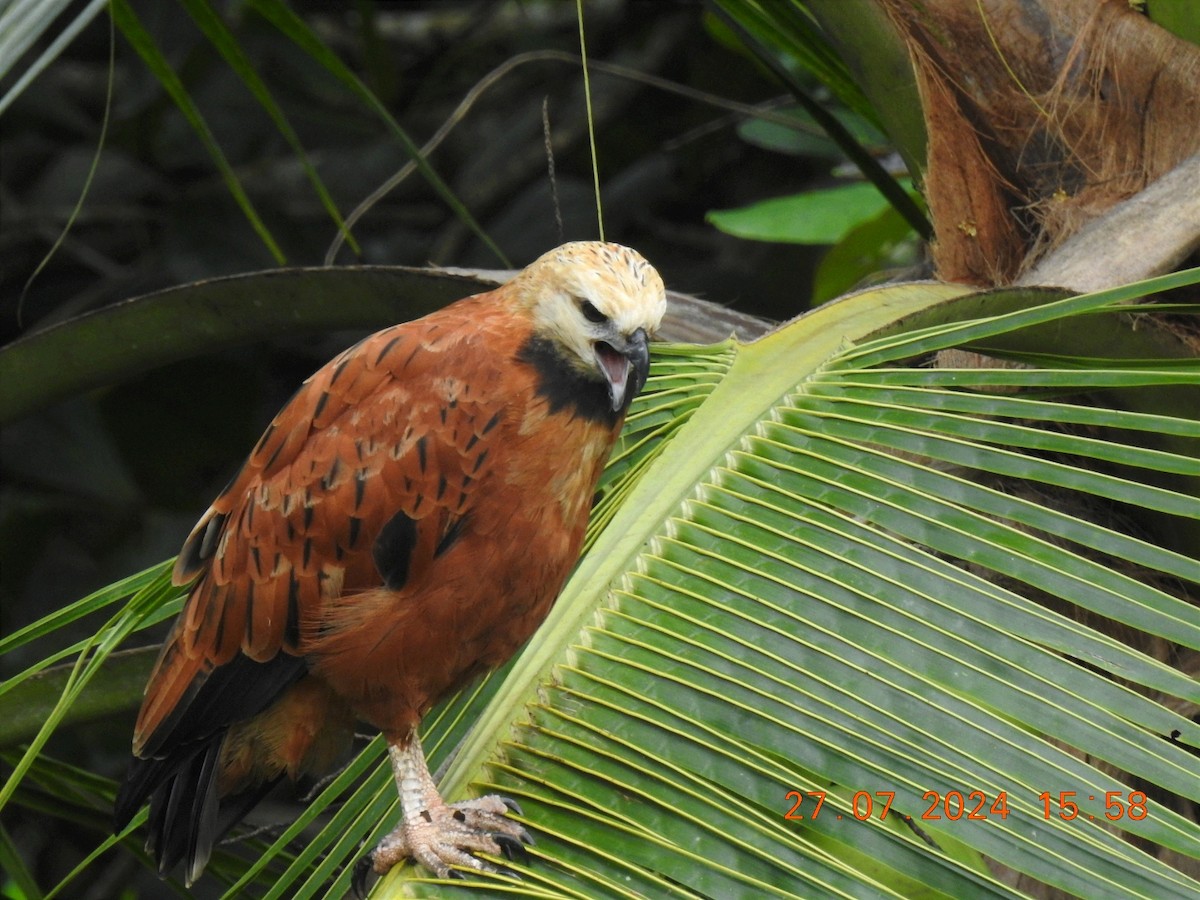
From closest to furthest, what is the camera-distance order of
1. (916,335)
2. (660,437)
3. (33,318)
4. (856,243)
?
(916,335) → (660,437) → (856,243) → (33,318)

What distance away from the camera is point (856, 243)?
4.13m

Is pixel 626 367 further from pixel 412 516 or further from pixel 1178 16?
pixel 1178 16

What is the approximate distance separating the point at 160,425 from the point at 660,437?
3608 millimetres

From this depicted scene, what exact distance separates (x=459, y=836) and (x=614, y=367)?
→ 79 cm

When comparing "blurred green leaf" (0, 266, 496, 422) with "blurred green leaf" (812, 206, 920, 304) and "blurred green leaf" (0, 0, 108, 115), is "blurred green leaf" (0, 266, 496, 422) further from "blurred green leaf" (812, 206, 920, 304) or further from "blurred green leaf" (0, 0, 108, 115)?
"blurred green leaf" (812, 206, 920, 304)

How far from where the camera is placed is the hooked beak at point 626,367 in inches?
78.0

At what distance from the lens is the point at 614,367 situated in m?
2.02

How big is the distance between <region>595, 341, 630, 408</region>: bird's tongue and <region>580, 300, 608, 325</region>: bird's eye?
Result: 4 centimetres

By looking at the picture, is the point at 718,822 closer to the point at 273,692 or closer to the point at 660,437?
the point at 660,437

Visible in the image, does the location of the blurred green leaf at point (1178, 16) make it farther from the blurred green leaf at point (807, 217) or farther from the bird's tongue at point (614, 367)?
the blurred green leaf at point (807, 217)

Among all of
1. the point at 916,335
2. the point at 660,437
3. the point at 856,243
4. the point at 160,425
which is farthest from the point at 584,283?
the point at 160,425
